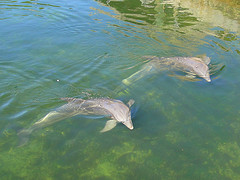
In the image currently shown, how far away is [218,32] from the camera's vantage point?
1444 cm

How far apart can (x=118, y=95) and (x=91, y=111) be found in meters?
1.45

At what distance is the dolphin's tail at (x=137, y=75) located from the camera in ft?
31.7

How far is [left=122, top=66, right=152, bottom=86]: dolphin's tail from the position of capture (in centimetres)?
965

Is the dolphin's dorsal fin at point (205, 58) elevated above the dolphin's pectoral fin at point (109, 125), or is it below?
above

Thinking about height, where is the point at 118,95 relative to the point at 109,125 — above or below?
above

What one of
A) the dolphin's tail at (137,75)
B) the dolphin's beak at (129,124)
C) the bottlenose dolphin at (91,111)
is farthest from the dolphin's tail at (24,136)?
the dolphin's tail at (137,75)

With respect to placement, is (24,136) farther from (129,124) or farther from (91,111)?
(129,124)

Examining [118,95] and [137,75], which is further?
[137,75]

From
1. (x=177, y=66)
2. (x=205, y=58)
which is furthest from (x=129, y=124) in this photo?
(x=205, y=58)

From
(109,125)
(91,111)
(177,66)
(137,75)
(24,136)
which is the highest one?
(177,66)

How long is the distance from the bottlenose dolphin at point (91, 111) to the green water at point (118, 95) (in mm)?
220

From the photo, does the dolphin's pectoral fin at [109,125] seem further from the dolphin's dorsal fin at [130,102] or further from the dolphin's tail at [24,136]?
the dolphin's tail at [24,136]

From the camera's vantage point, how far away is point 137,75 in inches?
398

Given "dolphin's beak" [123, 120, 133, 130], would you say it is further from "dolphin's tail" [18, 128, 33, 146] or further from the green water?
"dolphin's tail" [18, 128, 33, 146]
